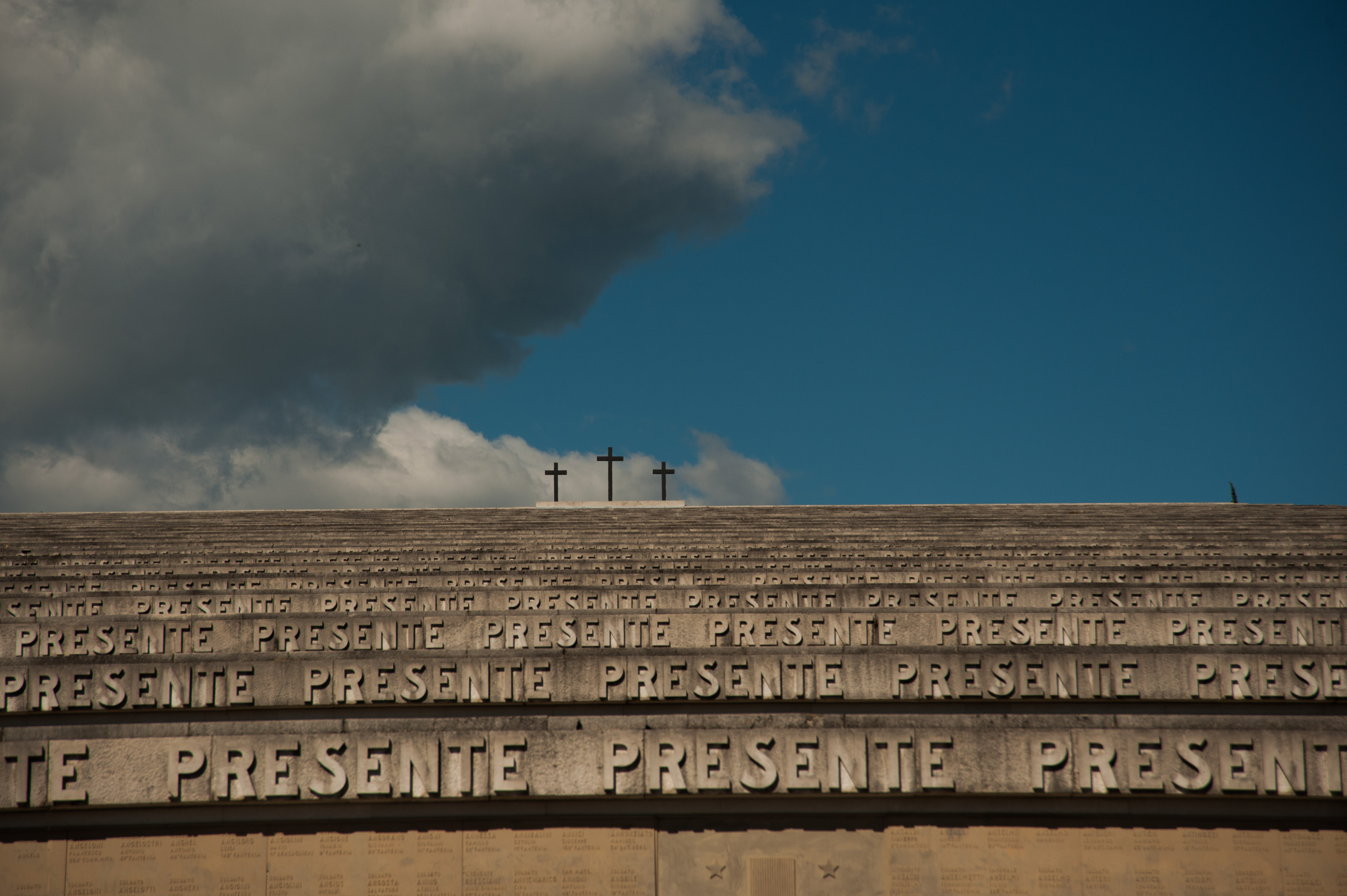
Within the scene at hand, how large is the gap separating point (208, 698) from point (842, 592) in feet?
19.7

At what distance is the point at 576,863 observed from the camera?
23.2 feet

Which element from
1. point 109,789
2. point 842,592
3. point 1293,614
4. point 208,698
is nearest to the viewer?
point 109,789

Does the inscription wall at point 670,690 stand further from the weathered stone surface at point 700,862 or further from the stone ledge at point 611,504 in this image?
the stone ledge at point 611,504

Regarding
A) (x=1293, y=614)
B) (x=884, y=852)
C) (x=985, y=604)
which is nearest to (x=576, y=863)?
(x=884, y=852)

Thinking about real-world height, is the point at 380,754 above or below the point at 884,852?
above

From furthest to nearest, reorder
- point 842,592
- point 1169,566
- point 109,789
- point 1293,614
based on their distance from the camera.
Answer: point 1169,566 → point 842,592 → point 1293,614 → point 109,789

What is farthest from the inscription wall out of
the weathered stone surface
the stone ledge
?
the stone ledge

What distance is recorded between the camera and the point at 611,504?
2514 centimetres

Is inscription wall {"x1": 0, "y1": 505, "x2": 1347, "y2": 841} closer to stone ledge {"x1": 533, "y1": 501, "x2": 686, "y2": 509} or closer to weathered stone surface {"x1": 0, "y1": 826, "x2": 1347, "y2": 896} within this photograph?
weathered stone surface {"x1": 0, "y1": 826, "x2": 1347, "y2": 896}

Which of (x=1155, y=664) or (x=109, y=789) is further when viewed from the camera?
(x=1155, y=664)

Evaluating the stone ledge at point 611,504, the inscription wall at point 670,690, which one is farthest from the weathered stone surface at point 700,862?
the stone ledge at point 611,504

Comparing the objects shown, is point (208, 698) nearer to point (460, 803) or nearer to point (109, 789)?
point (109, 789)

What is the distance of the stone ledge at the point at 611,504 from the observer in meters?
24.3

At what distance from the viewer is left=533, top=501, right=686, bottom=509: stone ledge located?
79.6 feet
